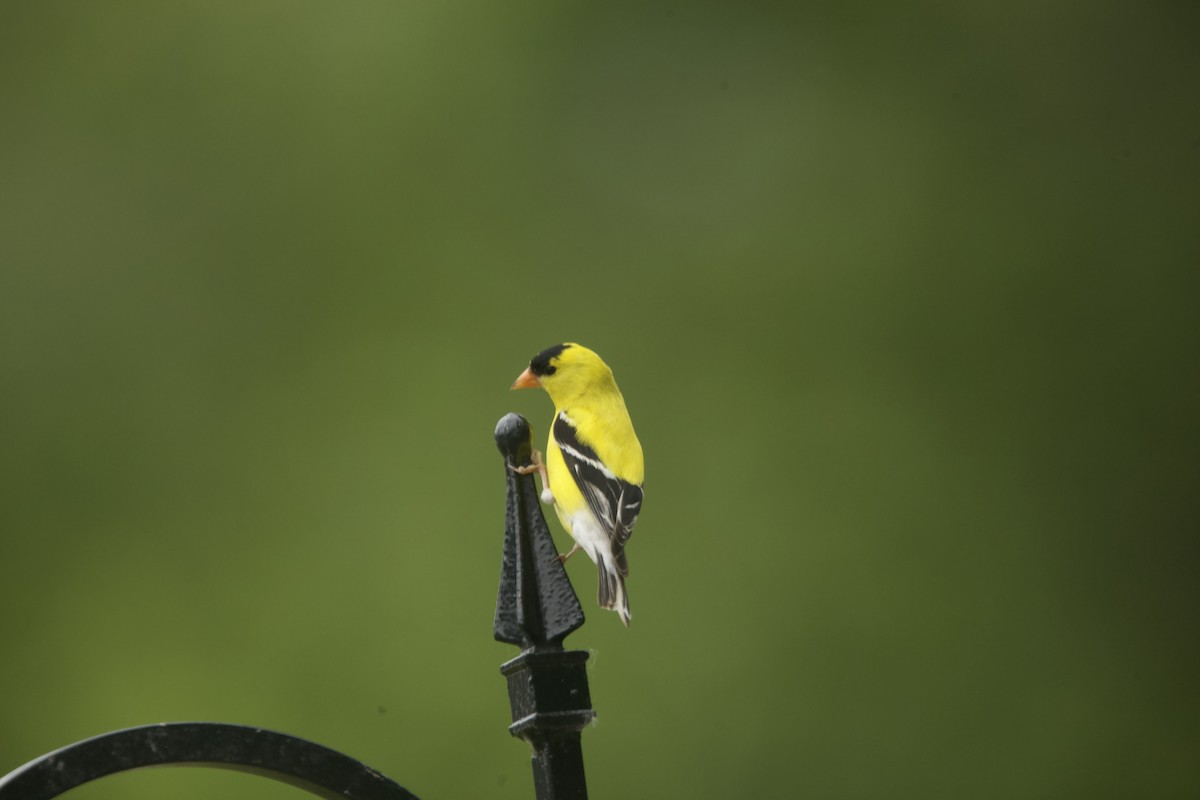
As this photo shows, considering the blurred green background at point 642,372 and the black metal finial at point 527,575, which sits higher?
the blurred green background at point 642,372

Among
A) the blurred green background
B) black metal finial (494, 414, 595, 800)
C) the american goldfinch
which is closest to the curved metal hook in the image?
black metal finial (494, 414, 595, 800)

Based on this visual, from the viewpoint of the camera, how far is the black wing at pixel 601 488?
3.99ft

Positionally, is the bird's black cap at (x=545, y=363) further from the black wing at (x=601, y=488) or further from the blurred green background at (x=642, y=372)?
the blurred green background at (x=642, y=372)

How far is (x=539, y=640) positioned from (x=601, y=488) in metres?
0.53

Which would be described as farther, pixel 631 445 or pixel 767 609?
pixel 767 609

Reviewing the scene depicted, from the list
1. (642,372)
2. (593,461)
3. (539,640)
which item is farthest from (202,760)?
(642,372)

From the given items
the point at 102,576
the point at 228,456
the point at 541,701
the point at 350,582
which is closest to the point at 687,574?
the point at 350,582

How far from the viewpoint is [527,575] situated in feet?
2.37

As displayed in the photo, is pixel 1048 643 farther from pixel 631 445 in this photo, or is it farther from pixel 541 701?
pixel 541 701

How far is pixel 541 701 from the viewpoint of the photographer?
27.0 inches

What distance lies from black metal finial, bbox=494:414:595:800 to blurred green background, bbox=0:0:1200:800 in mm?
1927

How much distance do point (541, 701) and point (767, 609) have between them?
7.03ft

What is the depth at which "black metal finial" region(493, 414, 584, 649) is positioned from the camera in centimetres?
71

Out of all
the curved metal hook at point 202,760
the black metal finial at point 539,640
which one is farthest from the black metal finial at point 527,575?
the curved metal hook at point 202,760
